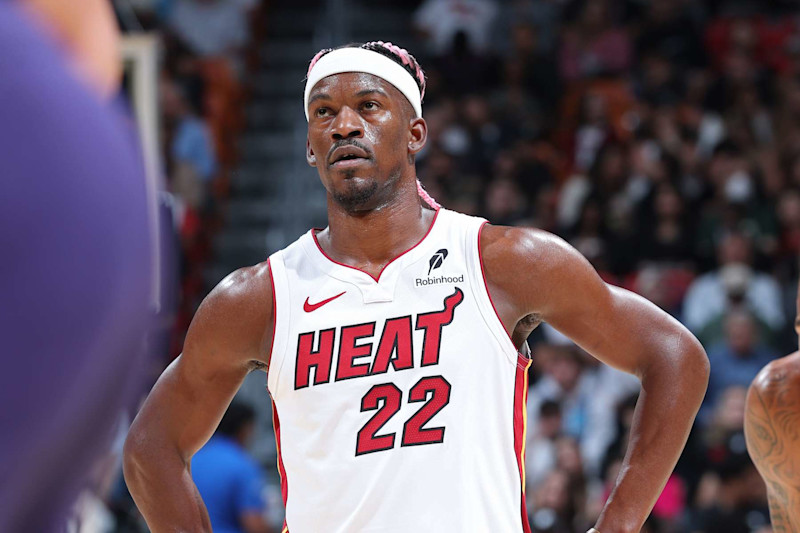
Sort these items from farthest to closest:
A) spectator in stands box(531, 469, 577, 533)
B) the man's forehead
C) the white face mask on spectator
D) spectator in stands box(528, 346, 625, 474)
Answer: the white face mask on spectator
spectator in stands box(528, 346, 625, 474)
spectator in stands box(531, 469, 577, 533)
the man's forehead

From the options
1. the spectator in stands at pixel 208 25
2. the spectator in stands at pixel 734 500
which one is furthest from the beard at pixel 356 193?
the spectator in stands at pixel 208 25

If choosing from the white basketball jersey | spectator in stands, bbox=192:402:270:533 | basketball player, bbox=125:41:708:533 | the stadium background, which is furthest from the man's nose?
the stadium background

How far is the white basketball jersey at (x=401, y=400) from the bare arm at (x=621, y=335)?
4.1 inches

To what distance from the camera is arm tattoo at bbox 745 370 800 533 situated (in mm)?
3701

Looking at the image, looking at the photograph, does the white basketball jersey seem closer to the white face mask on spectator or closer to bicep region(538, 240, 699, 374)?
bicep region(538, 240, 699, 374)

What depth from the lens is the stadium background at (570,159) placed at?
27.1 ft

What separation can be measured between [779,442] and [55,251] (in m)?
3.25

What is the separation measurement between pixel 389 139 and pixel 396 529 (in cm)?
113

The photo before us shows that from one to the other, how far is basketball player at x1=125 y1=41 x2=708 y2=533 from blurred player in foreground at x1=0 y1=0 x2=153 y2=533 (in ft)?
7.37

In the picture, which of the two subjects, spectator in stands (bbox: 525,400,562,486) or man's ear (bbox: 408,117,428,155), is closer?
man's ear (bbox: 408,117,428,155)

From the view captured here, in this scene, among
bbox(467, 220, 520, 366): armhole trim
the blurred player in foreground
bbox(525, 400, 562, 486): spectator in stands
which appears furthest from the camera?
bbox(525, 400, 562, 486): spectator in stands

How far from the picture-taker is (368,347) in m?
3.25

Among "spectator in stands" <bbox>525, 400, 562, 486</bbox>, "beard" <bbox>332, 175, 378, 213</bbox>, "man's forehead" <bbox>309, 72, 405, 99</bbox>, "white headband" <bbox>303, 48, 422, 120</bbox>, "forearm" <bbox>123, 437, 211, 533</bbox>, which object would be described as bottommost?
"spectator in stands" <bbox>525, 400, 562, 486</bbox>

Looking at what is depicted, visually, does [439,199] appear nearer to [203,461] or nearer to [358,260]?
[203,461]
